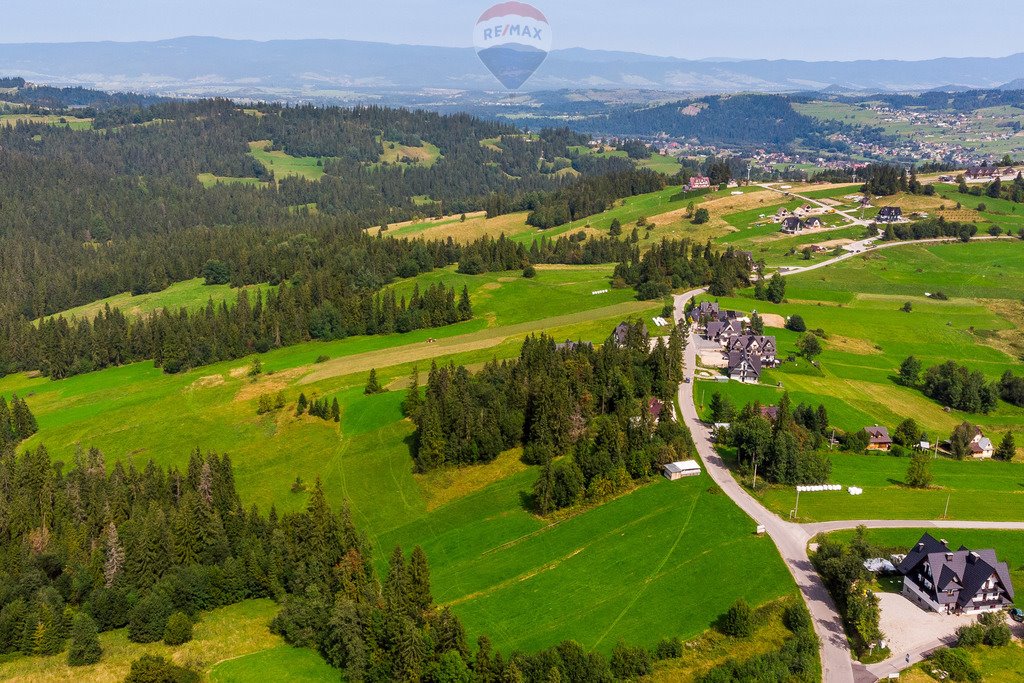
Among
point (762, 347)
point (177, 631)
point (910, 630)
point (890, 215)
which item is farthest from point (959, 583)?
point (890, 215)

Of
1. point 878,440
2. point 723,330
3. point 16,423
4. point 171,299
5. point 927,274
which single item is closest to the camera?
point 878,440

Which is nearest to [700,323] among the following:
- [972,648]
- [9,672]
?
[972,648]

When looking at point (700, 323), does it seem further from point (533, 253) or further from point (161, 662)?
point (161, 662)

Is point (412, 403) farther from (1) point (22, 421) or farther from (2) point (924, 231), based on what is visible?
(2) point (924, 231)

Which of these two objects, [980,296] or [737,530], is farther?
[980,296]

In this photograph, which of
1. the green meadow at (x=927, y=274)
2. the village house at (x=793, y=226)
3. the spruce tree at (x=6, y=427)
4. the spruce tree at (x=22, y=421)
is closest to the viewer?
the spruce tree at (x=6, y=427)

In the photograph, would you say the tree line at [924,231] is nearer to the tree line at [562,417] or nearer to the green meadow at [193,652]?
the tree line at [562,417]

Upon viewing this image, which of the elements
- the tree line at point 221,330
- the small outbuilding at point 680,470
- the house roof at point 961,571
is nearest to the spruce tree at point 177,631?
the small outbuilding at point 680,470
